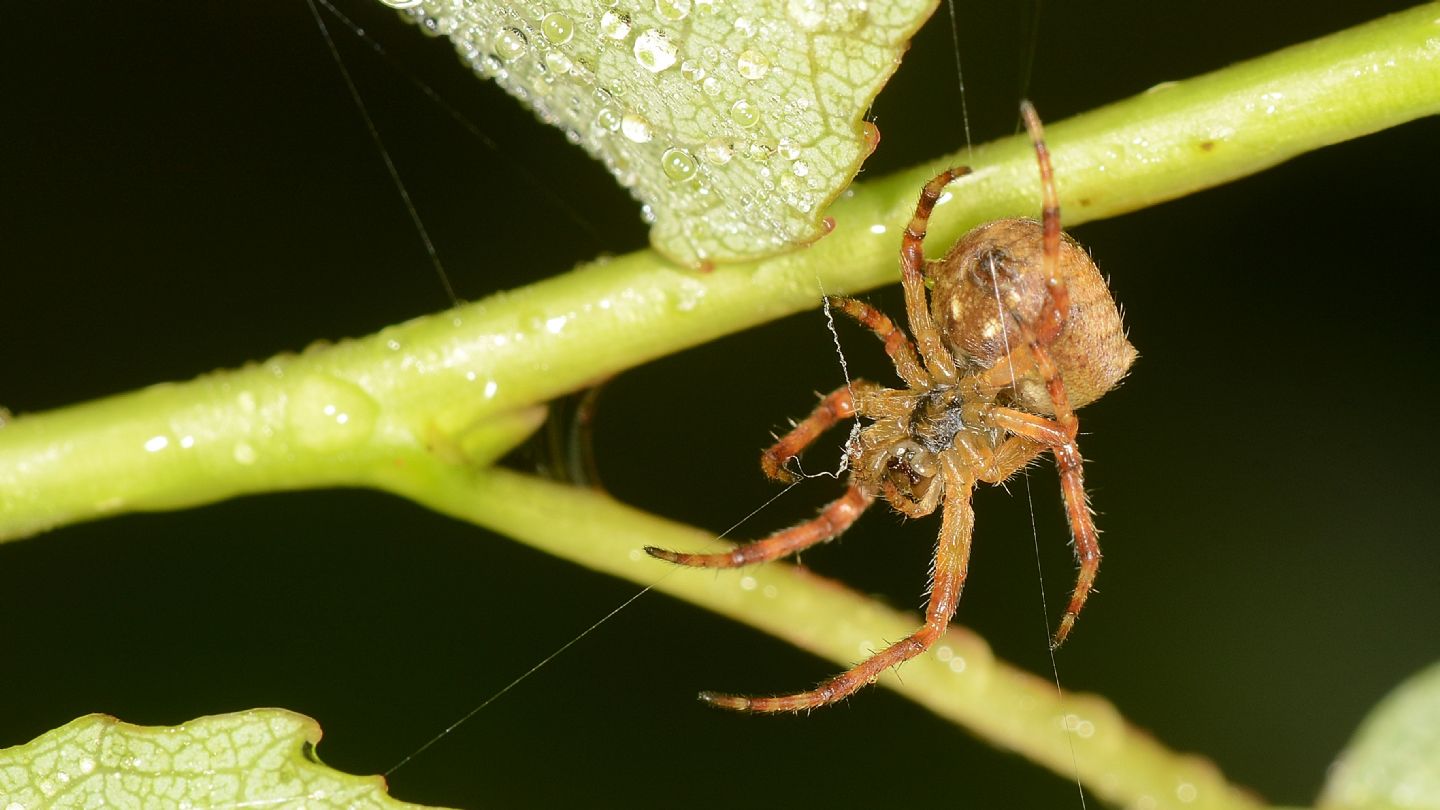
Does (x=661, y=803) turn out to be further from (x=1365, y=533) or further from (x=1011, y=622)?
(x=1365, y=533)

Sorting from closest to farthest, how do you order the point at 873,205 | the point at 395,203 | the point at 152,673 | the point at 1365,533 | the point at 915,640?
the point at 873,205 → the point at 915,640 → the point at 152,673 → the point at 395,203 → the point at 1365,533

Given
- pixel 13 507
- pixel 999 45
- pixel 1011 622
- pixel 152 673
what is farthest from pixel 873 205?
pixel 152 673

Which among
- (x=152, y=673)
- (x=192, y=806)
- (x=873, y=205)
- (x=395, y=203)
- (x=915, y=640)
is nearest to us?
(x=192, y=806)

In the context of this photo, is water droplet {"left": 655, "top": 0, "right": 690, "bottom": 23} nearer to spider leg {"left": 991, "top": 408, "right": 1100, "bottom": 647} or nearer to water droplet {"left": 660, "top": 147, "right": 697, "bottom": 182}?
water droplet {"left": 660, "top": 147, "right": 697, "bottom": 182}

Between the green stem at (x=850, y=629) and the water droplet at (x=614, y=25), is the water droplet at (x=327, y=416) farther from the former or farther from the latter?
the water droplet at (x=614, y=25)

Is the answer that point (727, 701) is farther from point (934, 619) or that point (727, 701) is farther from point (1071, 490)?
point (1071, 490)

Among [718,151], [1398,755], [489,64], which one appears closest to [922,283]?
[718,151]
